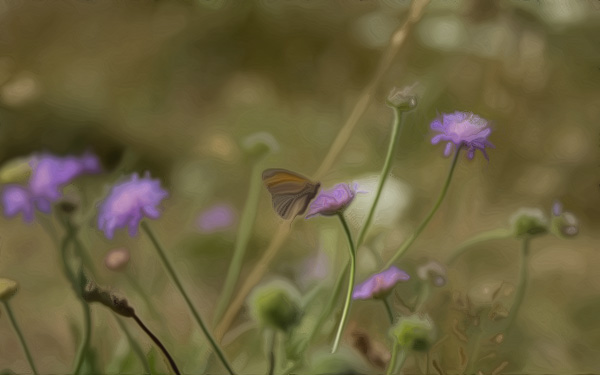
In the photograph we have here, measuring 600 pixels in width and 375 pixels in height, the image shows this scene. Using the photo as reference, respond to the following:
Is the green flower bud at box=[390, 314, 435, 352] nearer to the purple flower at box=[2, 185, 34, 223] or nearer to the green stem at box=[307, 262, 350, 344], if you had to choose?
the green stem at box=[307, 262, 350, 344]

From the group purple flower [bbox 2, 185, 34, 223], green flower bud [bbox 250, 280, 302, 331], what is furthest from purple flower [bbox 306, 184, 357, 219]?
purple flower [bbox 2, 185, 34, 223]

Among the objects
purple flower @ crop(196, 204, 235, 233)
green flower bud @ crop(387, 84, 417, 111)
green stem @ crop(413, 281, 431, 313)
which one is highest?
green flower bud @ crop(387, 84, 417, 111)

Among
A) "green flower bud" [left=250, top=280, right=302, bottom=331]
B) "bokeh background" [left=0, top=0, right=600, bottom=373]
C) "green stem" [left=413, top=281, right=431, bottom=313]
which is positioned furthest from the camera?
"bokeh background" [left=0, top=0, right=600, bottom=373]

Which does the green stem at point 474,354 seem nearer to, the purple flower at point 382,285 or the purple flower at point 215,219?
the purple flower at point 382,285

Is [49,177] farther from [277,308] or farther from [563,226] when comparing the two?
[563,226]

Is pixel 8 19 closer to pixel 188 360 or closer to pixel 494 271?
pixel 188 360

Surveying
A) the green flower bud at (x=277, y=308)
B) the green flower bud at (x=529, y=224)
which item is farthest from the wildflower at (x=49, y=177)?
the green flower bud at (x=529, y=224)
